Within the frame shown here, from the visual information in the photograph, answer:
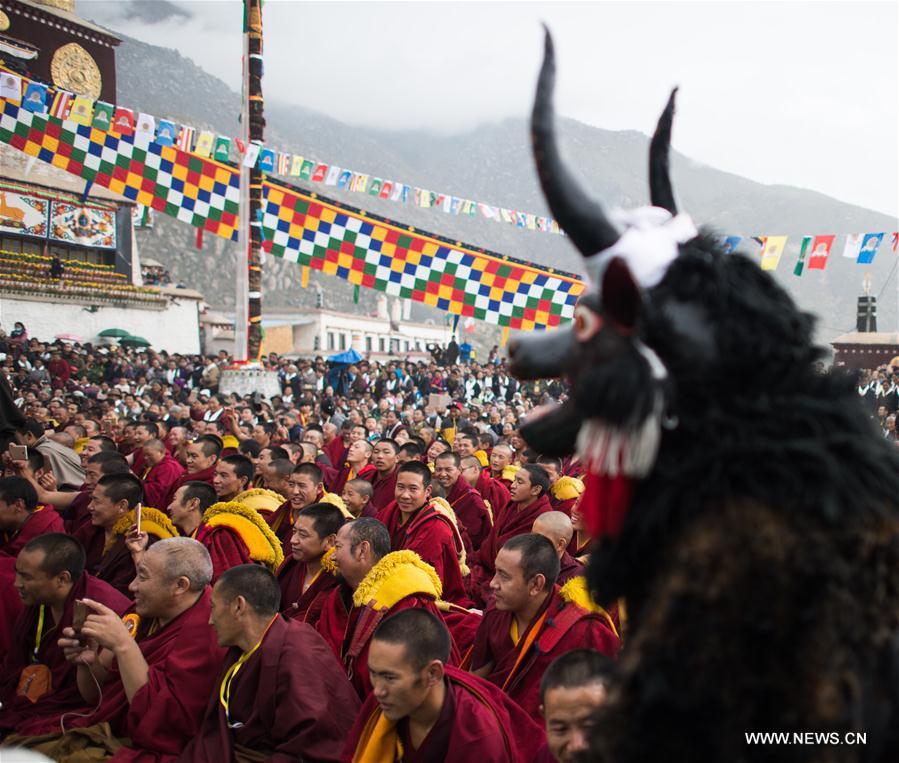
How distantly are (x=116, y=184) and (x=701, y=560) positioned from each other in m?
15.7

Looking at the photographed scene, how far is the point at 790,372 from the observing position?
1253 millimetres

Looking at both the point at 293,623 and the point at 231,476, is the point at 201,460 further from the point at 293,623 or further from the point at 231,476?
the point at 293,623

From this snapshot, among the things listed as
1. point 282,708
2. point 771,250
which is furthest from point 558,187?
point 771,250

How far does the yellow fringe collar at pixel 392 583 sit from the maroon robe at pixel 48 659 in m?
1.47

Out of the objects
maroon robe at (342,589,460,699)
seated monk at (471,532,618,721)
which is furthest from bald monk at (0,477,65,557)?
seated monk at (471,532,618,721)

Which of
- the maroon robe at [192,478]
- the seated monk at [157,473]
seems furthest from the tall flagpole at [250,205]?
the maroon robe at [192,478]

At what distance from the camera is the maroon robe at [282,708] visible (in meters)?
3.23

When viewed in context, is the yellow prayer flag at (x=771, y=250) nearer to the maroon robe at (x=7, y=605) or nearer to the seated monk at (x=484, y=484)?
the seated monk at (x=484, y=484)

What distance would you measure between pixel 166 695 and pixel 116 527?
2.38 metres

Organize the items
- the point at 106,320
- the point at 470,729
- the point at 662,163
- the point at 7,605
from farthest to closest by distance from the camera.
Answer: the point at 106,320 < the point at 7,605 < the point at 470,729 < the point at 662,163

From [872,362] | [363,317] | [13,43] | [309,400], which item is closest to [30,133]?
[309,400]

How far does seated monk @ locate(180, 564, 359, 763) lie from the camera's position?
3.25 m

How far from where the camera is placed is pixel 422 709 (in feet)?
9.48

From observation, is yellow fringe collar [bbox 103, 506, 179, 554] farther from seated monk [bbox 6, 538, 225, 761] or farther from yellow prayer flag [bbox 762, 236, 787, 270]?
yellow prayer flag [bbox 762, 236, 787, 270]
